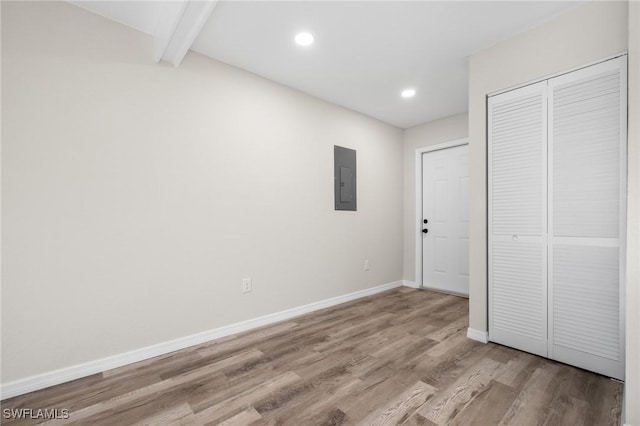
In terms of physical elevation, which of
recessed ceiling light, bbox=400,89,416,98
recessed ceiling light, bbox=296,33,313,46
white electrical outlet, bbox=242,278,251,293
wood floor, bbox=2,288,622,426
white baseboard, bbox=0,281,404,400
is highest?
recessed ceiling light, bbox=296,33,313,46

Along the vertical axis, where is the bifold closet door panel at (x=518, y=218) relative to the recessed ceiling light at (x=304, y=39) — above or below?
below

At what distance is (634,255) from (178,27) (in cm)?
288

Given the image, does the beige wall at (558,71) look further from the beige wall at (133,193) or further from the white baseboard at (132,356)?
the white baseboard at (132,356)

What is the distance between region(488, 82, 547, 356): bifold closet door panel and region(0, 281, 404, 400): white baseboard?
1.88 metres

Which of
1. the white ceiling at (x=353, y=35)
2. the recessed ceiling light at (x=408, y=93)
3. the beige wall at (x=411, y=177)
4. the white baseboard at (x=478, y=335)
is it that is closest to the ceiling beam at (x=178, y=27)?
the white ceiling at (x=353, y=35)

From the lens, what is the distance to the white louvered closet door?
1.90 metres

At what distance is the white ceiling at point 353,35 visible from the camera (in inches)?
79.0

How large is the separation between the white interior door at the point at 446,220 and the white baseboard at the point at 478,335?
5.27 ft

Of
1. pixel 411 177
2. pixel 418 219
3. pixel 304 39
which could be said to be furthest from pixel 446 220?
pixel 304 39

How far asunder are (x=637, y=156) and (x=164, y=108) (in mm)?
2950

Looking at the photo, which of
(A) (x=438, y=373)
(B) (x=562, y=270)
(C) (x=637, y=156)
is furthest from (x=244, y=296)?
(C) (x=637, y=156)

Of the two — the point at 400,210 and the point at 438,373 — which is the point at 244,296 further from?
the point at 400,210

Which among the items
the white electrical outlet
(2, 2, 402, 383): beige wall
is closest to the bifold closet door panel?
(2, 2, 402, 383): beige wall

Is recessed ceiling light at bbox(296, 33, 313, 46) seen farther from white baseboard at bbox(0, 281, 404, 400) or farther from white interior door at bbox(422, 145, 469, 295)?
white interior door at bbox(422, 145, 469, 295)
